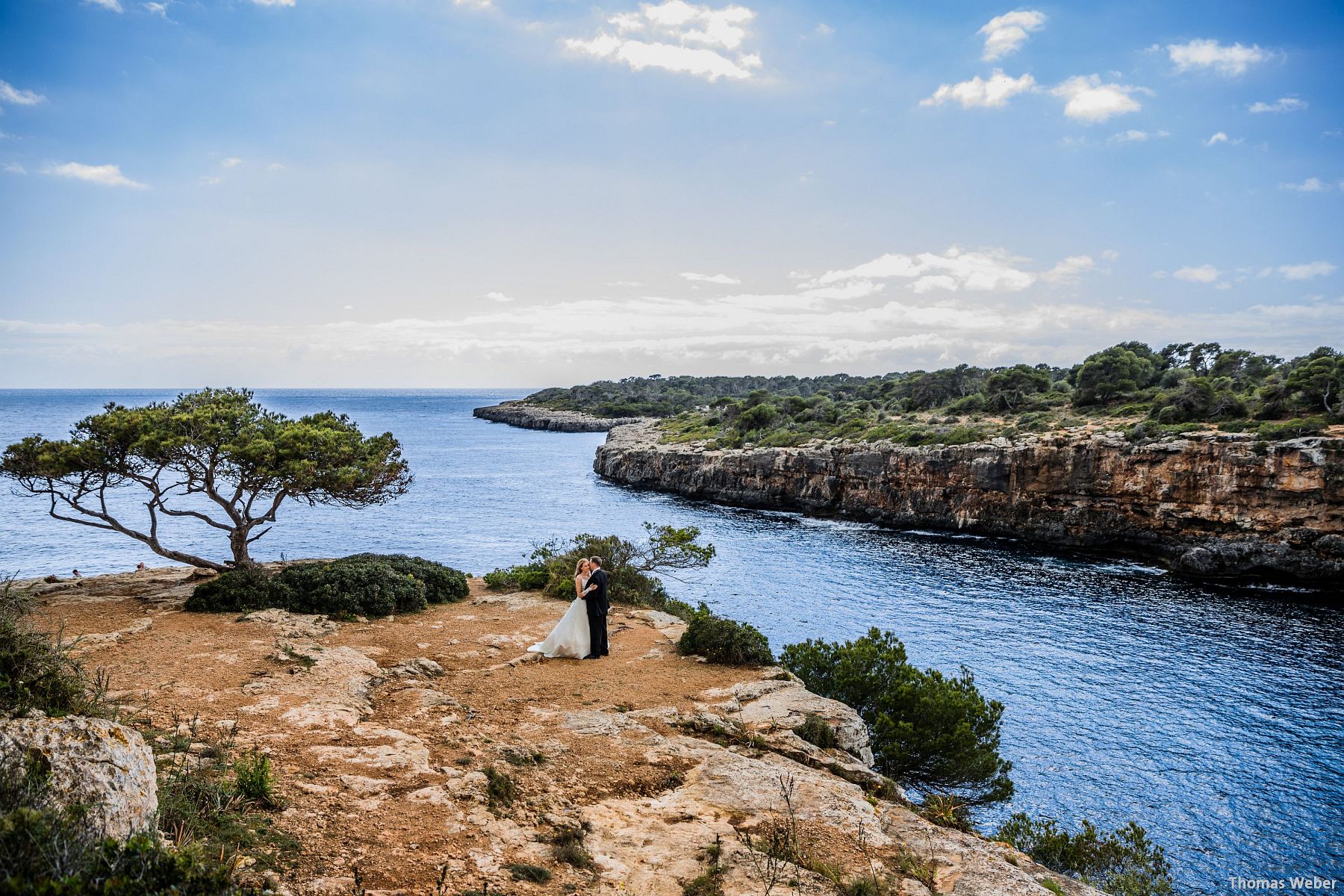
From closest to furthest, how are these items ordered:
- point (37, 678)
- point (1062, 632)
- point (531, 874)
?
point (37, 678) → point (531, 874) → point (1062, 632)

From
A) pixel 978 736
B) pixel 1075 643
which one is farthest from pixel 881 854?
pixel 1075 643

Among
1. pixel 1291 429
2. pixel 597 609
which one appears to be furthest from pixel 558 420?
pixel 597 609

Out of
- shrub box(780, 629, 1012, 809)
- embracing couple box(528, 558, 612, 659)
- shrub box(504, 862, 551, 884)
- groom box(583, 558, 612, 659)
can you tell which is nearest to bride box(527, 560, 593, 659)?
embracing couple box(528, 558, 612, 659)

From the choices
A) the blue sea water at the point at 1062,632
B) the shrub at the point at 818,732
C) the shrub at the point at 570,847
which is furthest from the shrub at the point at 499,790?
the blue sea water at the point at 1062,632

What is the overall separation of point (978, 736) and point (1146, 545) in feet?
123

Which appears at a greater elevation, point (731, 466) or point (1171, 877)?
point (731, 466)

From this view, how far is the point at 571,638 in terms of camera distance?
1487cm

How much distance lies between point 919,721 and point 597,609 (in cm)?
769

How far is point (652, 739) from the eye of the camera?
10297 mm

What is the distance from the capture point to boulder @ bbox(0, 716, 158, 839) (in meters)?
4.48

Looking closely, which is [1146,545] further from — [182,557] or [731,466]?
[182,557]

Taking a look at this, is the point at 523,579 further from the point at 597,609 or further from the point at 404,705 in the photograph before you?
the point at 404,705

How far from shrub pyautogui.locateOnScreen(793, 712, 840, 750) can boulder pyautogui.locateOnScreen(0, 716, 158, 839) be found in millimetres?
8853

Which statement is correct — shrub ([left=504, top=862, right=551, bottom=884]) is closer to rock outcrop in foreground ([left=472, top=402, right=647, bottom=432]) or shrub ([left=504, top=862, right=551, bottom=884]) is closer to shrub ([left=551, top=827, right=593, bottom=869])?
shrub ([left=551, top=827, right=593, bottom=869])
